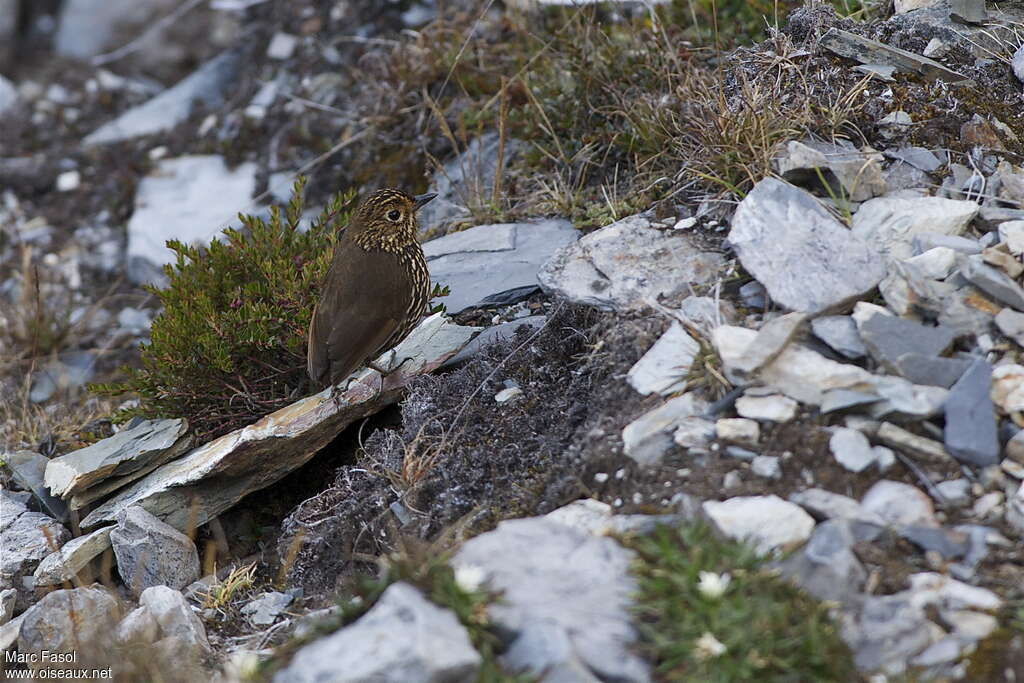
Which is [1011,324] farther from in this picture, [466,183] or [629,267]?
[466,183]

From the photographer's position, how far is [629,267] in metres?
4.62

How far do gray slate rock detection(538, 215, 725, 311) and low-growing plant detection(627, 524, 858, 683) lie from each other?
1.48 metres

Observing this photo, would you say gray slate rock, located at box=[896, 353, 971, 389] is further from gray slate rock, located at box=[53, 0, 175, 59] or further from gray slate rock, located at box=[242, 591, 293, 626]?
gray slate rock, located at box=[53, 0, 175, 59]

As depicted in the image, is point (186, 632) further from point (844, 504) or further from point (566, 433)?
point (844, 504)

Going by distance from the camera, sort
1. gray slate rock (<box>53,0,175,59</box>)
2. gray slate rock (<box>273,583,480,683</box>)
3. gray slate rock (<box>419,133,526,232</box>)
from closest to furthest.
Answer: gray slate rock (<box>273,583,480,683</box>) < gray slate rock (<box>419,133,526,232</box>) < gray slate rock (<box>53,0,175,59</box>)

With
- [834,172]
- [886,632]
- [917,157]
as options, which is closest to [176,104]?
[834,172]

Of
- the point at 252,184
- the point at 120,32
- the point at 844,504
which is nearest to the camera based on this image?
the point at 844,504

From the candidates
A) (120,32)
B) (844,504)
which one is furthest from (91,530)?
(120,32)

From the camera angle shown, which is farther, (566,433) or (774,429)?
(566,433)

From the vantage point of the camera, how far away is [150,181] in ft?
29.5

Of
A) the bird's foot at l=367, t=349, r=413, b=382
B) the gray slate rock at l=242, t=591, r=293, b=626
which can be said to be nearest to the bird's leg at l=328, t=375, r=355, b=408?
the bird's foot at l=367, t=349, r=413, b=382

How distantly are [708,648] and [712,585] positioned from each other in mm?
175

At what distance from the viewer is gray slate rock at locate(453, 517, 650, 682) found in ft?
9.32

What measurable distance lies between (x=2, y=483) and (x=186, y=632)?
208 centimetres
